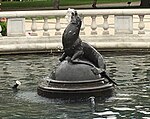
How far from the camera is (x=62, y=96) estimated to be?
11.7 m

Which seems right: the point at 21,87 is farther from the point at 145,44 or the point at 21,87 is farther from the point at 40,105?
the point at 145,44

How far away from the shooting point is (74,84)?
11.7 m

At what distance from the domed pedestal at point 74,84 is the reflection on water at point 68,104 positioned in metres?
0.17

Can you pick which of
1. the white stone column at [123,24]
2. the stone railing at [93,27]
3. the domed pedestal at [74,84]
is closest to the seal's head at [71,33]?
the domed pedestal at [74,84]

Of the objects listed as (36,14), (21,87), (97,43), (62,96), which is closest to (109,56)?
(97,43)

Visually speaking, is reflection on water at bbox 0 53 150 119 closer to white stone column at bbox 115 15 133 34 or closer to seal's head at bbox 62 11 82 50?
seal's head at bbox 62 11 82 50

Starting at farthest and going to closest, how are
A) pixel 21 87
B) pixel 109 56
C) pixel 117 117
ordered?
pixel 109 56, pixel 21 87, pixel 117 117

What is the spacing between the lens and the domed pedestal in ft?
38.3

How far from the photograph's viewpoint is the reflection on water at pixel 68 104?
35.3 feet

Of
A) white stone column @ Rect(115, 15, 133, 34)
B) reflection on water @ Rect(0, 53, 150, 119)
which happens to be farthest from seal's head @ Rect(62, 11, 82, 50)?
white stone column @ Rect(115, 15, 133, 34)

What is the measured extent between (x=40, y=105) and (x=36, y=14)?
25.3 ft

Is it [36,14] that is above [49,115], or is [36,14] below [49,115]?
above

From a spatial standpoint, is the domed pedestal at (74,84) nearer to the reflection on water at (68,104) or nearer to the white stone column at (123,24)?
the reflection on water at (68,104)

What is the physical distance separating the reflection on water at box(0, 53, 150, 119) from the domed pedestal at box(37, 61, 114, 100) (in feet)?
0.56
